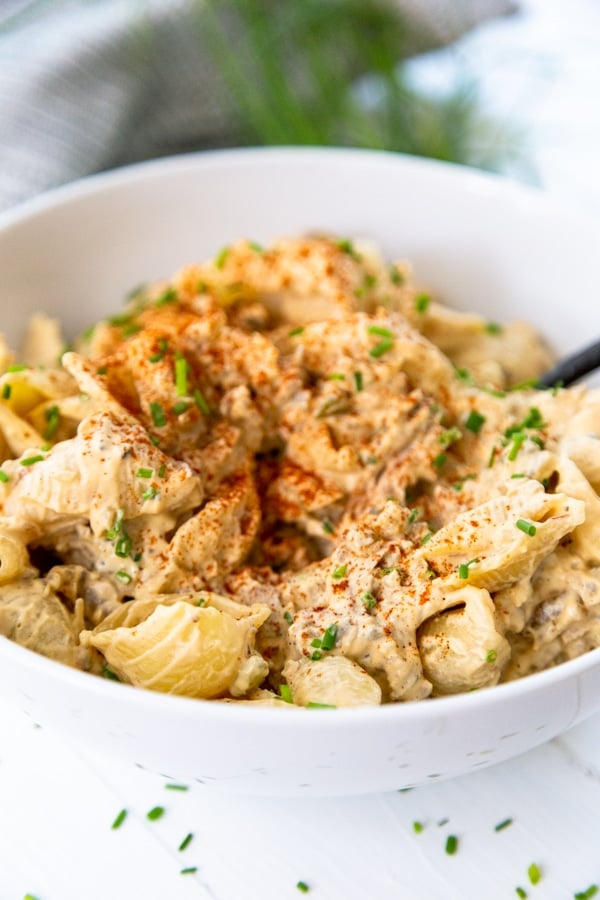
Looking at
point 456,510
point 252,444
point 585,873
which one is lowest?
point 585,873

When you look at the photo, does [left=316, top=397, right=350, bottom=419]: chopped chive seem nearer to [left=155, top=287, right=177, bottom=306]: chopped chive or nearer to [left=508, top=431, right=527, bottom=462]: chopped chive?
[left=508, top=431, right=527, bottom=462]: chopped chive

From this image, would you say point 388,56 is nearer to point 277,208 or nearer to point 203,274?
point 277,208

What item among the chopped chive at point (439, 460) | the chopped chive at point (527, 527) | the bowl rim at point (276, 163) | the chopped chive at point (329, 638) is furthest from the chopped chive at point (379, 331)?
the bowl rim at point (276, 163)

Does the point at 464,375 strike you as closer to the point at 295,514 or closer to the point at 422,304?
the point at 422,304

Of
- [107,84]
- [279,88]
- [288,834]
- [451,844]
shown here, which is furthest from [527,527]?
[107,84]

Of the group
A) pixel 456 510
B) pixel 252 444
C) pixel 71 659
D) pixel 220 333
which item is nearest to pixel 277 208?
pixel 220 333
